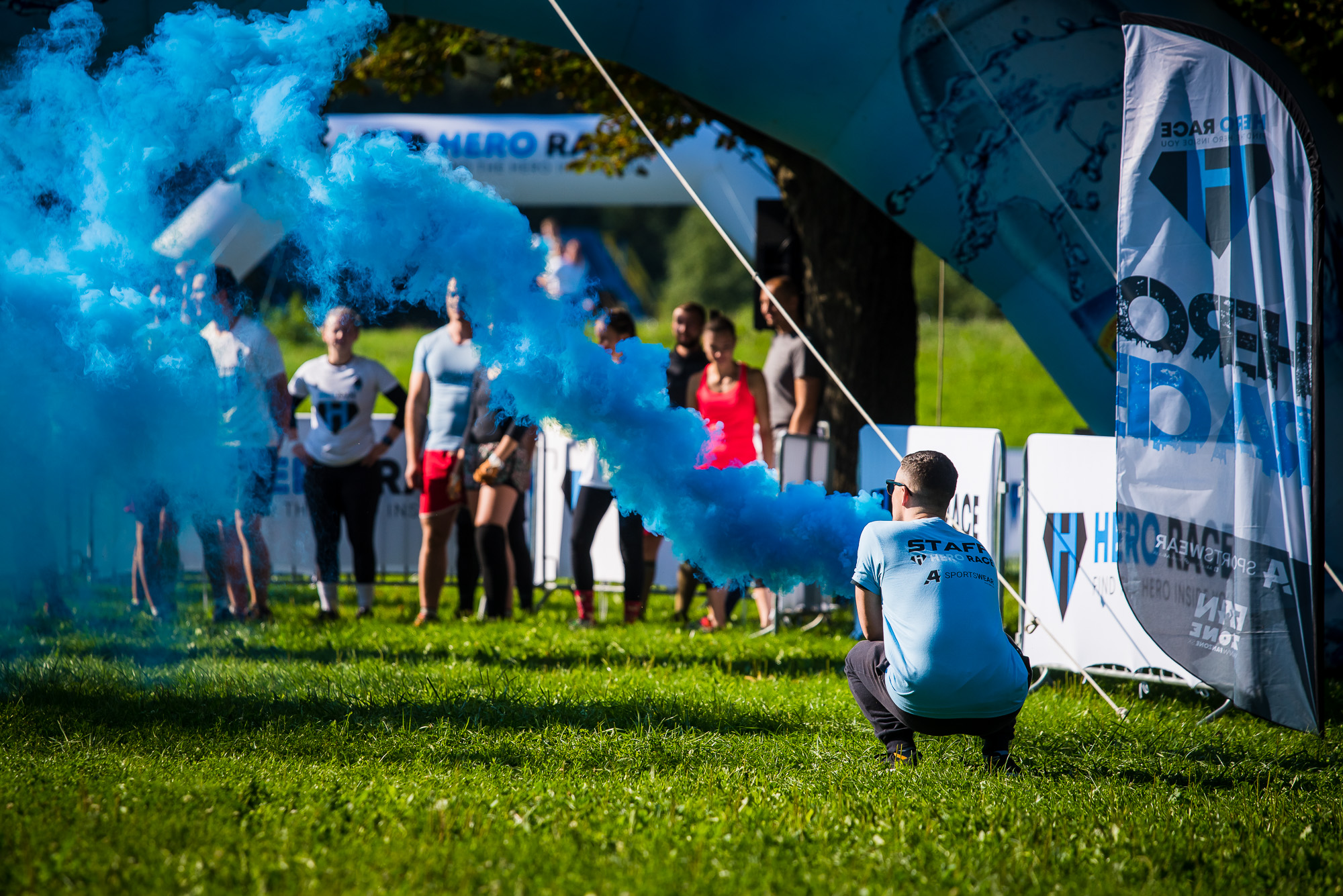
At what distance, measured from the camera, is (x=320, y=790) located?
377 centimetres

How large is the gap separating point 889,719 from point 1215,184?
2780 mm

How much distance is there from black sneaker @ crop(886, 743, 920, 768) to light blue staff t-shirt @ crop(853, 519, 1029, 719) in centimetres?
32

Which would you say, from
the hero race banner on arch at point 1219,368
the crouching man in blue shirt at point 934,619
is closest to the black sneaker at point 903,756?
the crouching man in blue shirt at point 934,619

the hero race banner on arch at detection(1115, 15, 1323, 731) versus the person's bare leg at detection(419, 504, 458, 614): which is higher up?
the hero race banner on arch at detection(1115, 15, 1323, 731)

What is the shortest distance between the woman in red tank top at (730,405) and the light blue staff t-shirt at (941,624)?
353 centimetres

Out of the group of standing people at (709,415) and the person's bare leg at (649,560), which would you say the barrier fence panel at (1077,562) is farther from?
the person's bare leg at (649,560)

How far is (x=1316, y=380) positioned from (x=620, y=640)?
405 centimetres

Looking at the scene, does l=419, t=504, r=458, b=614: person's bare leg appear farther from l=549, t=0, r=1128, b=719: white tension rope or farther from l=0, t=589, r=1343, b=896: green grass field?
l=549, t=0, r=1128, b=719: white tension rope

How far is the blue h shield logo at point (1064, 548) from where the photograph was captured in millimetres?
5922

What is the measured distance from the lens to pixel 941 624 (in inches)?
152

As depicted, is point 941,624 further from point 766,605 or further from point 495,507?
point 495,507

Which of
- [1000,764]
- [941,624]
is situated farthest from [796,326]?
[1000,764]

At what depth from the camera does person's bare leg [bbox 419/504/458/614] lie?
765cm

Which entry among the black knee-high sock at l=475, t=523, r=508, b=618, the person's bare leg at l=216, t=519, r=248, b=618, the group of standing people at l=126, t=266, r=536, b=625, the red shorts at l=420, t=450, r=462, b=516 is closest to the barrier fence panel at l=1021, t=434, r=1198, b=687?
the group of standing people at l=126, t=266, r=536, b=625
